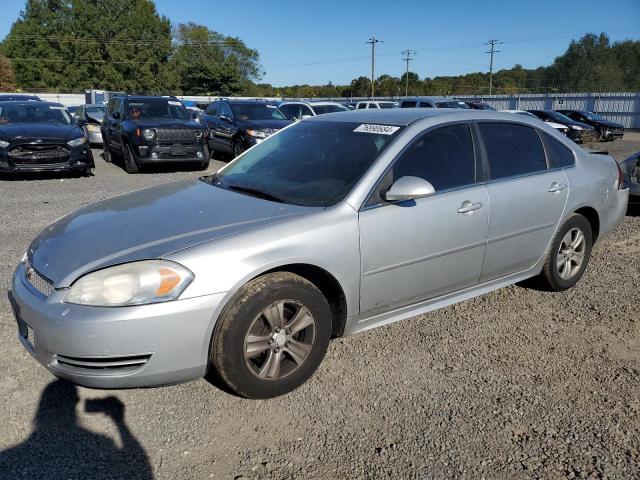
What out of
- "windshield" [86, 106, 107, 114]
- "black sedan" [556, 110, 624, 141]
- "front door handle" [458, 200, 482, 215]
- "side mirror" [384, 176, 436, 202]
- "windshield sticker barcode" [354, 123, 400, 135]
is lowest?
"black sedan" [556, 110, 624, 141]

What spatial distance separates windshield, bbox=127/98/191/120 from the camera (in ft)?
40.7

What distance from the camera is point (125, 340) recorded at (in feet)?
8.24

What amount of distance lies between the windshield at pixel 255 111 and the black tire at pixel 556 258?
1012 cm

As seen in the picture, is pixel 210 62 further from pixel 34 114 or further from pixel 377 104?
pixel 34 114

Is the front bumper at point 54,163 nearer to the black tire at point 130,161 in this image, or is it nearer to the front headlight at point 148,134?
the black tire at point 130,161

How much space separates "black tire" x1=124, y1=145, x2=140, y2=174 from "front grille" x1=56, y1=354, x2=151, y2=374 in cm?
989

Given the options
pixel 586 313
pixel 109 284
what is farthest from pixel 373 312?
pixel 586 313

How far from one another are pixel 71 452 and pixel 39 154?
922 centimetres

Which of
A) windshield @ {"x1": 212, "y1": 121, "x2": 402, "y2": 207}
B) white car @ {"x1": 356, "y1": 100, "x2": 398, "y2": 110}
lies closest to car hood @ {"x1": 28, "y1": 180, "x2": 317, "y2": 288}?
windshield @ {"x1": 212, "y1": 121, "x2": 402, "y2": 207}

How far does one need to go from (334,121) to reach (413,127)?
74 cm

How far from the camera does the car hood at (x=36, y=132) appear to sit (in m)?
10.0

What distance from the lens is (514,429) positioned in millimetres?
2705

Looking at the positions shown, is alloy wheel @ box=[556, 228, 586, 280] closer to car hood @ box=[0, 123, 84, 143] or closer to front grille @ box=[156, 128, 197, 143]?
front grille @ box=[156, 128, 197, 143]

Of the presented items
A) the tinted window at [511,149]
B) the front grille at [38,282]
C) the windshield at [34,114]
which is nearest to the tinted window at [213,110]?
the windshield at [34,114]
